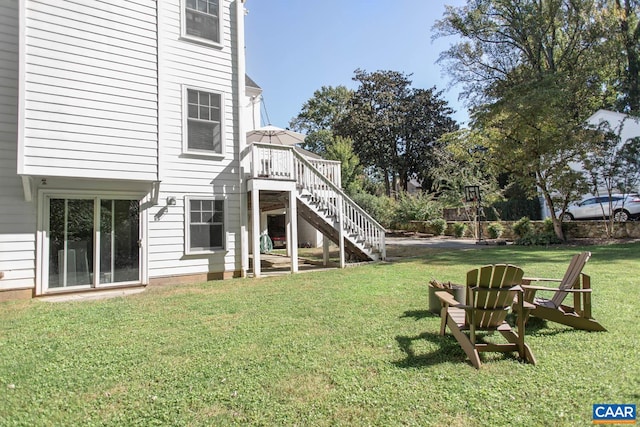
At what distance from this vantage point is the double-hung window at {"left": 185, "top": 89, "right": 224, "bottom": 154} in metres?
8.87

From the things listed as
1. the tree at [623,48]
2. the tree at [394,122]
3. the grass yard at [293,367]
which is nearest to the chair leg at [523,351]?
the grass yard at [293,367]

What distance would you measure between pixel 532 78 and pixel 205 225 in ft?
52.5

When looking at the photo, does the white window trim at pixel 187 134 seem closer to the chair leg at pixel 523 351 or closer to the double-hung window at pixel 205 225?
the double-hung window at pixel 205 225

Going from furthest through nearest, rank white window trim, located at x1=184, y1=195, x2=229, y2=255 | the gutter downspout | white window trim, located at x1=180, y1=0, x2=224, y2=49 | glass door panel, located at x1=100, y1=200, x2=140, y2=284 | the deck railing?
the deck railing, the gutter downspout, white window trim, located at x1=180, y1=0, x2=224, y2=49, white window trim, located at x1=184, y1=195, x2=229, y2=255, glass door panel, located at x1=100, y1=200, x2=140, y2=284

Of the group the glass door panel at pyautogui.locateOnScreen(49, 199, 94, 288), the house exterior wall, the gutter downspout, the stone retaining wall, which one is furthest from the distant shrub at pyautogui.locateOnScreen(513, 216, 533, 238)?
the glass door panel at pyautogui.locateOnScreen(49, 199, 94, 288)

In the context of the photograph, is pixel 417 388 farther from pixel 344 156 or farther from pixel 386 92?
pixel 386 92

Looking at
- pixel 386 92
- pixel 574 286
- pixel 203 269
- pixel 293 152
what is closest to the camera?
pixel 574 286

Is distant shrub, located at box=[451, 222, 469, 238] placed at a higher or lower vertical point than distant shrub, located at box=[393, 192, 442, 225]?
lower

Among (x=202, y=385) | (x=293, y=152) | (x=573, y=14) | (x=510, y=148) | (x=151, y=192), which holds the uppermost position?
(x=573, y=14)

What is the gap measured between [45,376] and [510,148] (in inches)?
660

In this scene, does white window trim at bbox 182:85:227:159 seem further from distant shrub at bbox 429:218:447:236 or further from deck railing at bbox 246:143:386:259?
distant shrub at bbox 429:218:447:236

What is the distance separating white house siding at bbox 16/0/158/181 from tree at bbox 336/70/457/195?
29.0m

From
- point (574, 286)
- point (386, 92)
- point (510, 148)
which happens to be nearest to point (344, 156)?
point (510, 148)

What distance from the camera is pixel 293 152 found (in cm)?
992
